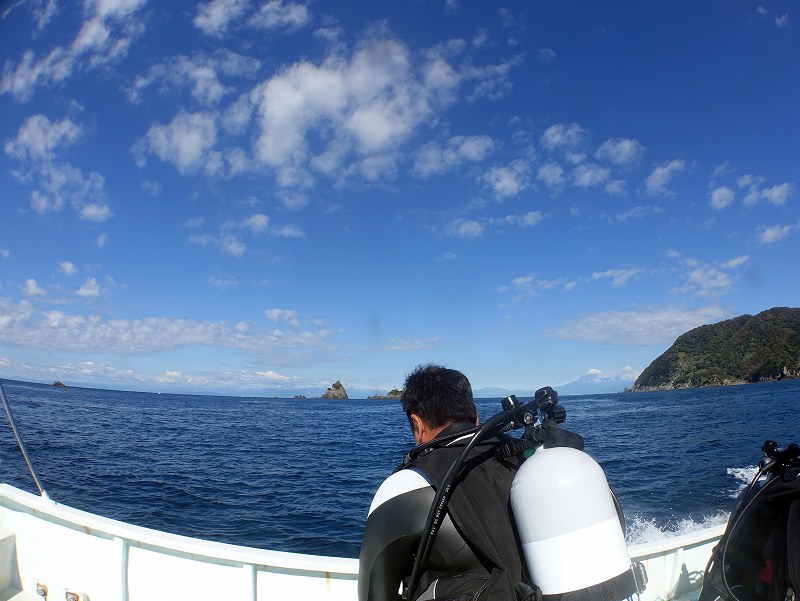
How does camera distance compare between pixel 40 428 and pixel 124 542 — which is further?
pixel 40 428

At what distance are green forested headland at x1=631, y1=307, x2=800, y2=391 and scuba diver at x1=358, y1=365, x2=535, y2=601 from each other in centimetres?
13781

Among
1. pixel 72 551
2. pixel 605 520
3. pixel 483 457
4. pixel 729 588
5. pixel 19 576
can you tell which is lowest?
pixel 19 576

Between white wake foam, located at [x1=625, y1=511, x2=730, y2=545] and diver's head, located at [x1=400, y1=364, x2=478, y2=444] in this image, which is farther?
white wake foam, located at [x1=625, y1=511, x2=730, y2=545]

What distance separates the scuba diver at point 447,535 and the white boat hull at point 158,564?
199 cm

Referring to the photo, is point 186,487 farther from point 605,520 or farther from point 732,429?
point 732,429

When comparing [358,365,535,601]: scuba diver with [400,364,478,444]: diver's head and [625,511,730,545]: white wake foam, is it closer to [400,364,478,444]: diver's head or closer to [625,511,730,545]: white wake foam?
[400,364,478,444]: diver's head

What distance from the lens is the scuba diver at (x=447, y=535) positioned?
1496mm

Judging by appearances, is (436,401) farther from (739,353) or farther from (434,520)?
(739,353)

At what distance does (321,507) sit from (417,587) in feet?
35.9

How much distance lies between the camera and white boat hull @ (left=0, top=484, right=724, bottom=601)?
3273mm

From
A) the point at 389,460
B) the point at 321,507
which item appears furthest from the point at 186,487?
the point at 389,460

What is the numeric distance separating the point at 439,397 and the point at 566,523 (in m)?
0.67

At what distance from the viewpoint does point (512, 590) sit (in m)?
1.50

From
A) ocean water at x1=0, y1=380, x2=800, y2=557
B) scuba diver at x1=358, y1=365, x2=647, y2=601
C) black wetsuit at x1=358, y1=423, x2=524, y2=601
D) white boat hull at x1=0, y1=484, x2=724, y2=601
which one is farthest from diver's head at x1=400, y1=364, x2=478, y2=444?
ocean water at x1=0, y1=380, x2=800, y2=557
